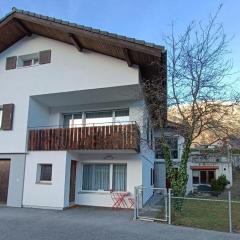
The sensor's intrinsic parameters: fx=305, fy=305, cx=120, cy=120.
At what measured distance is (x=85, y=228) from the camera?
32.6 ft

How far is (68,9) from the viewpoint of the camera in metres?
15.2

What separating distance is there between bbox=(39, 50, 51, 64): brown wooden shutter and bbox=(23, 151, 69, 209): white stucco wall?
498 cm

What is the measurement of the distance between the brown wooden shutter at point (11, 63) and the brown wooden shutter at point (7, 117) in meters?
2.38

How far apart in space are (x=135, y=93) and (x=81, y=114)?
382cm

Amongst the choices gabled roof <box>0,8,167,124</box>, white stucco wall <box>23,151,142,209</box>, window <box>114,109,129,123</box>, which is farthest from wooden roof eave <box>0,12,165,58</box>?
white stucco wall <box>23,151,142,209</box>

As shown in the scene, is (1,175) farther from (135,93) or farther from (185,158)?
(185,158)

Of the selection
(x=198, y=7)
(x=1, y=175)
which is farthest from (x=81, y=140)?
(x=198, y=7)

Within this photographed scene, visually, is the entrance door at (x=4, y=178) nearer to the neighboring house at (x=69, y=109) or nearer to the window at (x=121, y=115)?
the neighboring house at (x=69, y=109)

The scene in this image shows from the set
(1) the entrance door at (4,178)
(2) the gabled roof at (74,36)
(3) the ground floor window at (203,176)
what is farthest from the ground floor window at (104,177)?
(3) the ground floor window at (203,176)

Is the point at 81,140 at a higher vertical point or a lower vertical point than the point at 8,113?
lower

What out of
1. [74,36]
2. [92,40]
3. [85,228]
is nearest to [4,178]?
[85,228]

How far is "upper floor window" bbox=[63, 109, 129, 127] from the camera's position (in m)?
16.8

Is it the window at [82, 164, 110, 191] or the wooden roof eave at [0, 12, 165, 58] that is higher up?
the wooden roof eave at [0, 12, 165, 58]

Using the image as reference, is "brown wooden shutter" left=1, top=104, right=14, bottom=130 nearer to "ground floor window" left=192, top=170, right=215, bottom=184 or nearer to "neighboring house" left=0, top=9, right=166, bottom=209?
"neighboring house" left=0, top=9, right=166, bottom=209
